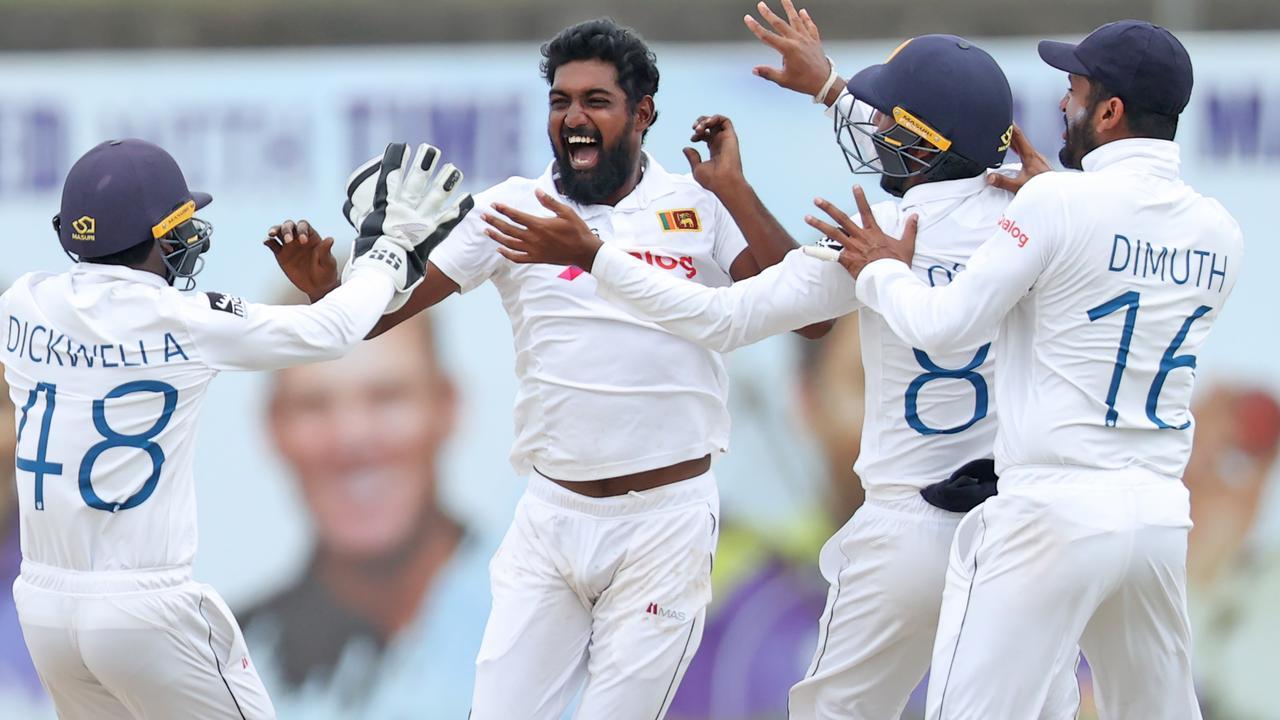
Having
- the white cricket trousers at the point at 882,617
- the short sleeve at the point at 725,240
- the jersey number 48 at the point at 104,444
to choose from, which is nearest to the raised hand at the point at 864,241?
the short sleeve at the point at 725,240

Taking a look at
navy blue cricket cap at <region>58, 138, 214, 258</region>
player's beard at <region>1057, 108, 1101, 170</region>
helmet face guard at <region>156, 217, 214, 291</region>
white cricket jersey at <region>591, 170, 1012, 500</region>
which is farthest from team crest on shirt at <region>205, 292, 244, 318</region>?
player's beard at <region>1057, 108, 1101, 170</region>

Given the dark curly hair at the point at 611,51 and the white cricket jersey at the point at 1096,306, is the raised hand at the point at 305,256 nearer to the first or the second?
the dark curly hair at the point at 611,51

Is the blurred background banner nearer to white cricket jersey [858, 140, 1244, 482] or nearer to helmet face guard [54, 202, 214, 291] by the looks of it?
helmet face guard [54, 202, 214, 291]

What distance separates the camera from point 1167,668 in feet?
14.3

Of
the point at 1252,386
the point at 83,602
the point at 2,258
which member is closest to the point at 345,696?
the point at 2,258

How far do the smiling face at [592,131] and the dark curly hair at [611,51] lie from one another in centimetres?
2

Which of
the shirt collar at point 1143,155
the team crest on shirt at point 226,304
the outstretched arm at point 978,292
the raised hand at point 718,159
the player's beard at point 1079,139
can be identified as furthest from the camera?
the raised hand at point 718,159

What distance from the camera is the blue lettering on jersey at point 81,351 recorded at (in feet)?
14.7

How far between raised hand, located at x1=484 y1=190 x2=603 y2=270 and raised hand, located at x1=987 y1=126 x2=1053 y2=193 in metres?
1.11

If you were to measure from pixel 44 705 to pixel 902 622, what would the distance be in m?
4.75

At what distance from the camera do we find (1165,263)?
4.23 m

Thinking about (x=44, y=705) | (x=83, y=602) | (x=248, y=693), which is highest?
(x=83, y=602)

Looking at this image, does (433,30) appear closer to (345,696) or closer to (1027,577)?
(345,696)

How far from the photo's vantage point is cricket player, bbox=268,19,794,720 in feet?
16.0
